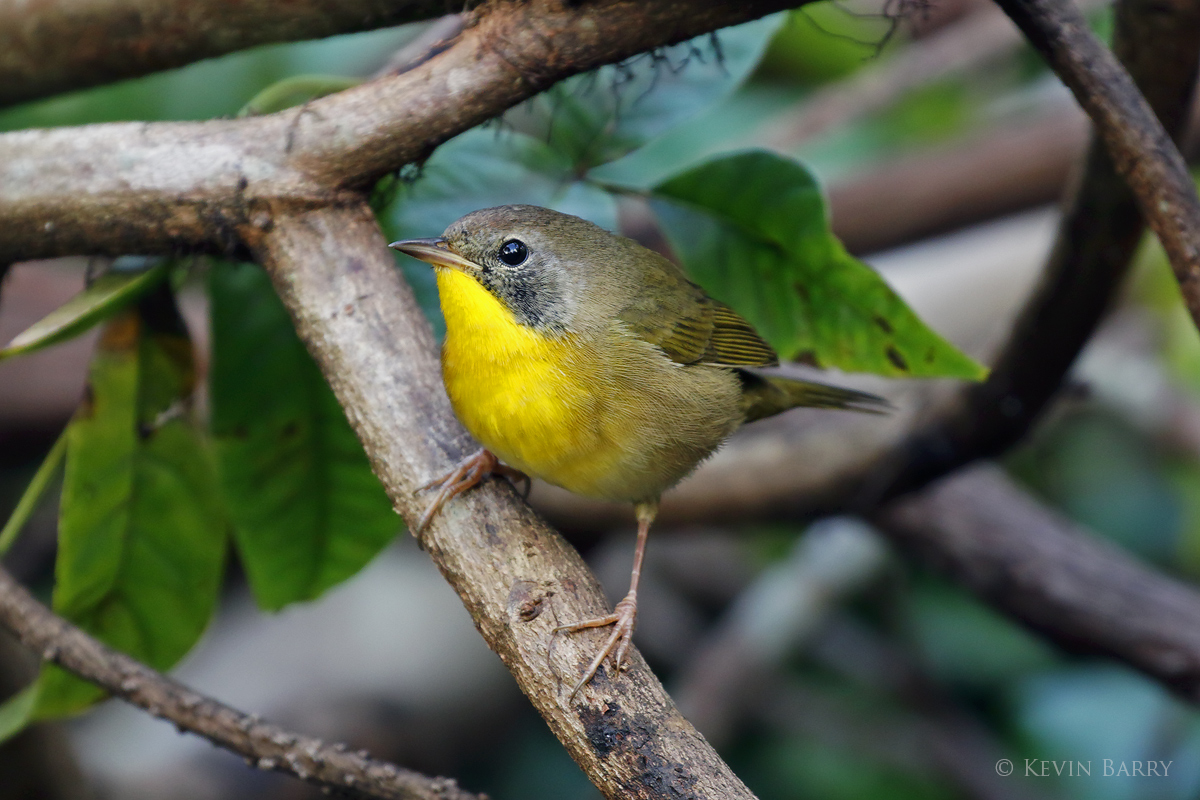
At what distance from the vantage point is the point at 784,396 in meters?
2.64

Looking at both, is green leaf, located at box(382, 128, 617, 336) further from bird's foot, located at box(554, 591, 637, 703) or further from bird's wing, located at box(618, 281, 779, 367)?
bird's foot, located at box(554, 591, 637, 703)

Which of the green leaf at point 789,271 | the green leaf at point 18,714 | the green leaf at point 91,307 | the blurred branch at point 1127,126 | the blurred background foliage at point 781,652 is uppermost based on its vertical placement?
the blurred branch at point 1127,126

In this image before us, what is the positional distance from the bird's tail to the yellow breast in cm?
57

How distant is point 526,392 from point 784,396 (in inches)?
35.1

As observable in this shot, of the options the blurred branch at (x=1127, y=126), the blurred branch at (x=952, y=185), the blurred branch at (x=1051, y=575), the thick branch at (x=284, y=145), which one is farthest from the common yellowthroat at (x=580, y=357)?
the blurred branch at (x=952, y=185)

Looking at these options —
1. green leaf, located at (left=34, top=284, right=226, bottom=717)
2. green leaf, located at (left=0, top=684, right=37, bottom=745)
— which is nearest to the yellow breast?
green leaf, located at (left=34, top=284, right=226, bottom=717)

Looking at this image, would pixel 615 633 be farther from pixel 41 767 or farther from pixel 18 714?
pixel 41 767

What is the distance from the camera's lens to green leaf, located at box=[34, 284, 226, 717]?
2.33 meters

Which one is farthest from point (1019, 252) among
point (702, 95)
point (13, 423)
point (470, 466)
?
point (13, 423)

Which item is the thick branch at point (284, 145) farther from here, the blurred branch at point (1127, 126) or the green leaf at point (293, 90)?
the blurred branch at point (1127, 126)

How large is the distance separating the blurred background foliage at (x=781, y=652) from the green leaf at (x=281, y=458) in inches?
27.7

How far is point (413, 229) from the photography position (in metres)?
2.35

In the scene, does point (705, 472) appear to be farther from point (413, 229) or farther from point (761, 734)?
point (413, 229)

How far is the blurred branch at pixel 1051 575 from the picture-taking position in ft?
10.4
